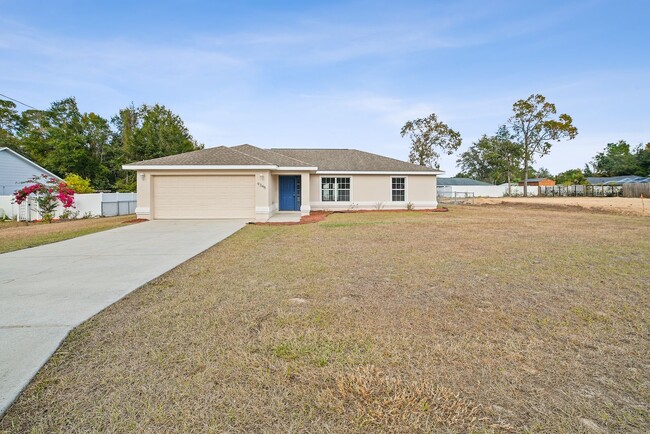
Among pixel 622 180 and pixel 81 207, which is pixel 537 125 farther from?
pixel 81 207

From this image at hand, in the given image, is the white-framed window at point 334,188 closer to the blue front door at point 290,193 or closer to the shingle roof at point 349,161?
the shingle roof at point 349,161

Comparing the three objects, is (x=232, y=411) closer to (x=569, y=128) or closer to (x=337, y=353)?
(x=337, y=353)

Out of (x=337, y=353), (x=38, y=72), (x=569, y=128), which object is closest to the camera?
(x=337, y=353)

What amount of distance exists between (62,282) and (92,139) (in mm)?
42989

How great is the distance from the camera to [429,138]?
39.7 metres

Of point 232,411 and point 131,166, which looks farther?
point 131,166

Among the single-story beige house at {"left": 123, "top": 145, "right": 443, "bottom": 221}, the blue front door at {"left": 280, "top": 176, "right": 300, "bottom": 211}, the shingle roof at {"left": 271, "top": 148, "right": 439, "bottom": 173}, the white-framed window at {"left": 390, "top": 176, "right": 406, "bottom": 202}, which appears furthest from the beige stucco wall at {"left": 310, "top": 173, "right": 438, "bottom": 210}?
the blue front door at {"left": 280, "top": 176, "right": 300, "bottom": 211}

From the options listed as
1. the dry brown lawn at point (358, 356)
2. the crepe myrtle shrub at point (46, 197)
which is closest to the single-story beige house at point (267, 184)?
the crepe myrtle shrub at point (46, 197)

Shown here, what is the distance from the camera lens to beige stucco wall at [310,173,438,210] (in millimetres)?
19453

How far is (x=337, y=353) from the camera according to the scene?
9.23ft

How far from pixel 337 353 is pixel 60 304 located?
3706 mm

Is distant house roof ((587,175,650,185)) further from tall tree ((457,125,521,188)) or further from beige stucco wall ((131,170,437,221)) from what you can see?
beige stucco wall ((131,170,437,221))

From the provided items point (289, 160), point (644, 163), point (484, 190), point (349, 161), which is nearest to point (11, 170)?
point (289, 160)

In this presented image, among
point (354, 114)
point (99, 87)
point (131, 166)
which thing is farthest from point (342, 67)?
point (99, 87)
